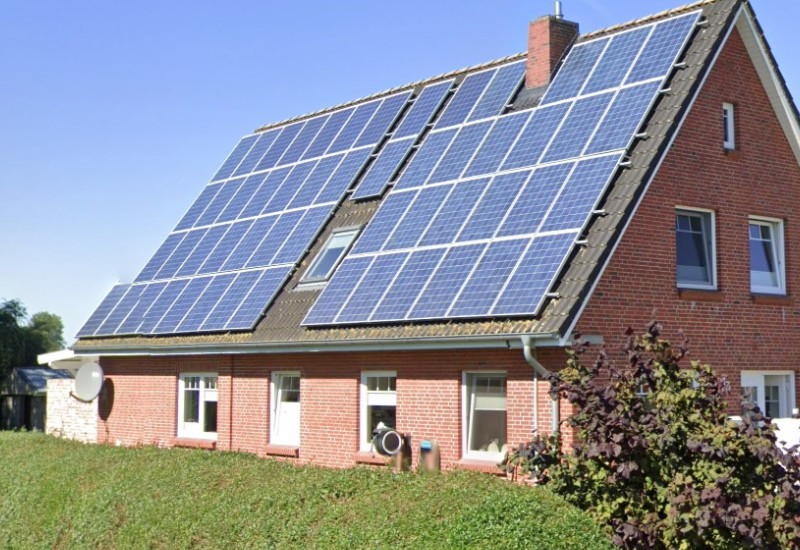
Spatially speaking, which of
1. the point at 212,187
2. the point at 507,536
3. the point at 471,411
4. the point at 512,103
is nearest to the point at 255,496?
the point at 471,411

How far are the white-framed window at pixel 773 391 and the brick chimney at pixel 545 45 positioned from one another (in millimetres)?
6549

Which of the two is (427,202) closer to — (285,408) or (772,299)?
(285,408)

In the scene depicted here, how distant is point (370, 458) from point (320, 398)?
181cm

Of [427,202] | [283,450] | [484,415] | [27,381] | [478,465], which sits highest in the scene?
[427,202]

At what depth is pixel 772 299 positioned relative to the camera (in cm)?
1934

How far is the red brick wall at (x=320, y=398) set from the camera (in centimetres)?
1723

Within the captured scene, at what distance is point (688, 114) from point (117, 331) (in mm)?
13586

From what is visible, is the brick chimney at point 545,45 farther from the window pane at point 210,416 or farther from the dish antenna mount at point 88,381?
the dish antenna mount at point 88,381

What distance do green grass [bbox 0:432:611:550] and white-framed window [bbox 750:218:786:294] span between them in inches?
267

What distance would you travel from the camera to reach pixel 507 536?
12414mm

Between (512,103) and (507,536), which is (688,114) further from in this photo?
(507,536)

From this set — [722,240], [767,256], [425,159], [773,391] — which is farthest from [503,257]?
[773,391]

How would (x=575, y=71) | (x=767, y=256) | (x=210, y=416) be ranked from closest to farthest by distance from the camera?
(x=767, y=256)
(x=575, y=71)
(x=210, y=416)

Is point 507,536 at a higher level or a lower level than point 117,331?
lower
